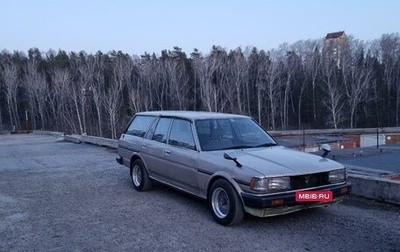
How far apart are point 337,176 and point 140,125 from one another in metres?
4.37

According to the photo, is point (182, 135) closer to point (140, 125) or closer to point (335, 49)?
point (140, 125)

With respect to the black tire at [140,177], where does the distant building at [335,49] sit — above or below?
above

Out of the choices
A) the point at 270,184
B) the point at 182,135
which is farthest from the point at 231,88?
the point at 270,184

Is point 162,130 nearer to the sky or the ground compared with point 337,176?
nearer to the sky

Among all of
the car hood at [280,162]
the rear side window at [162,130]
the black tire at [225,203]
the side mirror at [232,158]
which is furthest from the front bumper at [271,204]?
the rear side window at [162,130]

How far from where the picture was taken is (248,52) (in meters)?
75.4

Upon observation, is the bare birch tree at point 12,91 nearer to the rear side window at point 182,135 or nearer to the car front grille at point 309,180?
the rear side window at point 182,135

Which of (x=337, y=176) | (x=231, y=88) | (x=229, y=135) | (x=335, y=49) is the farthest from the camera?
(x=335, y=49)

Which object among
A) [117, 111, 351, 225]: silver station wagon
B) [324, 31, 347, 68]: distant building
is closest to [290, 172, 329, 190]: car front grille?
[117, 111, 351, 225]: silver station wagon

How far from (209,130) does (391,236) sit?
314cm

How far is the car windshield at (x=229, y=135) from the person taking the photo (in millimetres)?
6660

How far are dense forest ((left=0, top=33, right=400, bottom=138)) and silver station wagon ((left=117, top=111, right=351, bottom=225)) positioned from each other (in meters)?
46.0

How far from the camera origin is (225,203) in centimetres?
596

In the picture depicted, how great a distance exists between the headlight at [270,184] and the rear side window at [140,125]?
350cm
